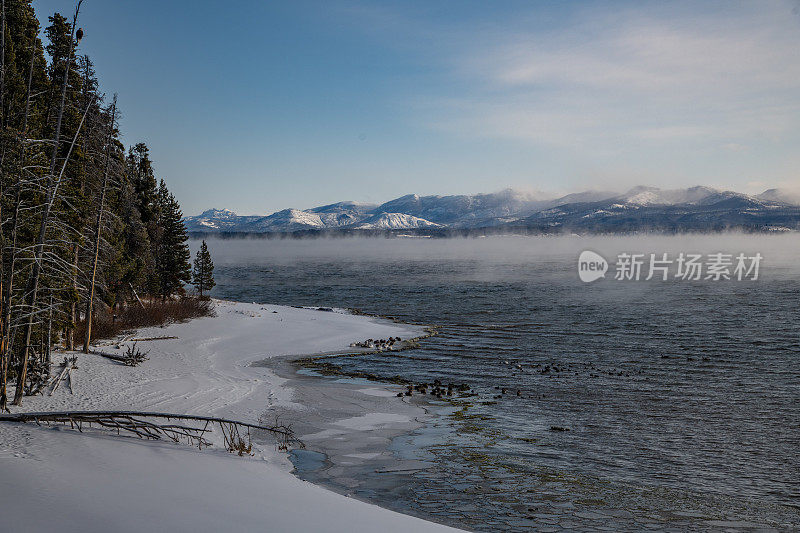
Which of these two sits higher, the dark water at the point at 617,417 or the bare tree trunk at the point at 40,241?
the bare tree trunk at the point at 40,241

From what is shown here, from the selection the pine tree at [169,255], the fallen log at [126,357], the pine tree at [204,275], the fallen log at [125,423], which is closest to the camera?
the fallen log at [125,423]

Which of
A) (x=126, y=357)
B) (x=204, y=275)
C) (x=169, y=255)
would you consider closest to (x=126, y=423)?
(x=126, y=357)

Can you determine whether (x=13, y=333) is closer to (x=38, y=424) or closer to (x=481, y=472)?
(x=38, y=424)

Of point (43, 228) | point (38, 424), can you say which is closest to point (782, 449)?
point (38, 424)

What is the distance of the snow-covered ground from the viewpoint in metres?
7.07

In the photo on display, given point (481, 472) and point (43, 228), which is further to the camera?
point (43, 228)

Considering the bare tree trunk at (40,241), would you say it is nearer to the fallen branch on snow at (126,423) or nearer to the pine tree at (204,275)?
the fallen branch on snow at (126,423)

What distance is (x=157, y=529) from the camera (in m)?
6.72

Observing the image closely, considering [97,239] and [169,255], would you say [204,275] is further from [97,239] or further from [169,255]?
[97,239]

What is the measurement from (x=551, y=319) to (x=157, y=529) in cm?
3724

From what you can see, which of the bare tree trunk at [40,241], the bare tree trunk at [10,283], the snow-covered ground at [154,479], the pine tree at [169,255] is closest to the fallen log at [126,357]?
the snow-covered ground at [154,479]

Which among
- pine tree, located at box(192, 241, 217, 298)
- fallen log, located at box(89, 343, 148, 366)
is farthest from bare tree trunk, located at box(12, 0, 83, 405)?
pine tree, located at box(192, 241, 217, 298)

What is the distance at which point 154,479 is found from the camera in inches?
346

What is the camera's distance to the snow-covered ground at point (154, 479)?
7066mm
